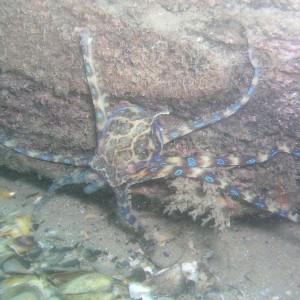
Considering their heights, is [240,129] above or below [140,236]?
above

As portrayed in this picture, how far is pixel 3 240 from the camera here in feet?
16.5

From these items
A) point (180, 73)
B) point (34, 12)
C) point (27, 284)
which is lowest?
point (27, 284)

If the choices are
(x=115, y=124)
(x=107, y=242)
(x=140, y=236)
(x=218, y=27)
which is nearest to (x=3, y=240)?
(x=107, y=242)

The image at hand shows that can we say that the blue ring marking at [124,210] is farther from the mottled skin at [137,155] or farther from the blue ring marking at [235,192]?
the blue ring marking at [235,192]

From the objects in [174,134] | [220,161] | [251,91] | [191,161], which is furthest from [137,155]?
[251,91]

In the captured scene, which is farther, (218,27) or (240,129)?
(240,129)

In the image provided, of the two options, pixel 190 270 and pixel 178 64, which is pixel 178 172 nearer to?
pixel 178 64

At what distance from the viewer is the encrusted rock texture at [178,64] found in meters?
3.72

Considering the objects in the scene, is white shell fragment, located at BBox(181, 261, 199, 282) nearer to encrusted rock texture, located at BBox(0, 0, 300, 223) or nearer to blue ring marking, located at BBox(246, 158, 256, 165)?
encrusted rock texture, located at BBox(0, 0, 300, 223)

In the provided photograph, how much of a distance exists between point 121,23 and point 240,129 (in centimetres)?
204

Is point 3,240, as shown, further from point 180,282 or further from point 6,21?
point 6,21

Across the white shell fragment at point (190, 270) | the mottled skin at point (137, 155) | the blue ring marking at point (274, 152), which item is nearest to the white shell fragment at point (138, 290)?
the white shell fragment at point (190, 270)

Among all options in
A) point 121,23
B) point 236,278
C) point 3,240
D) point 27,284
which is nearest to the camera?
point 121,23

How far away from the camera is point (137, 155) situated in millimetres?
4258
